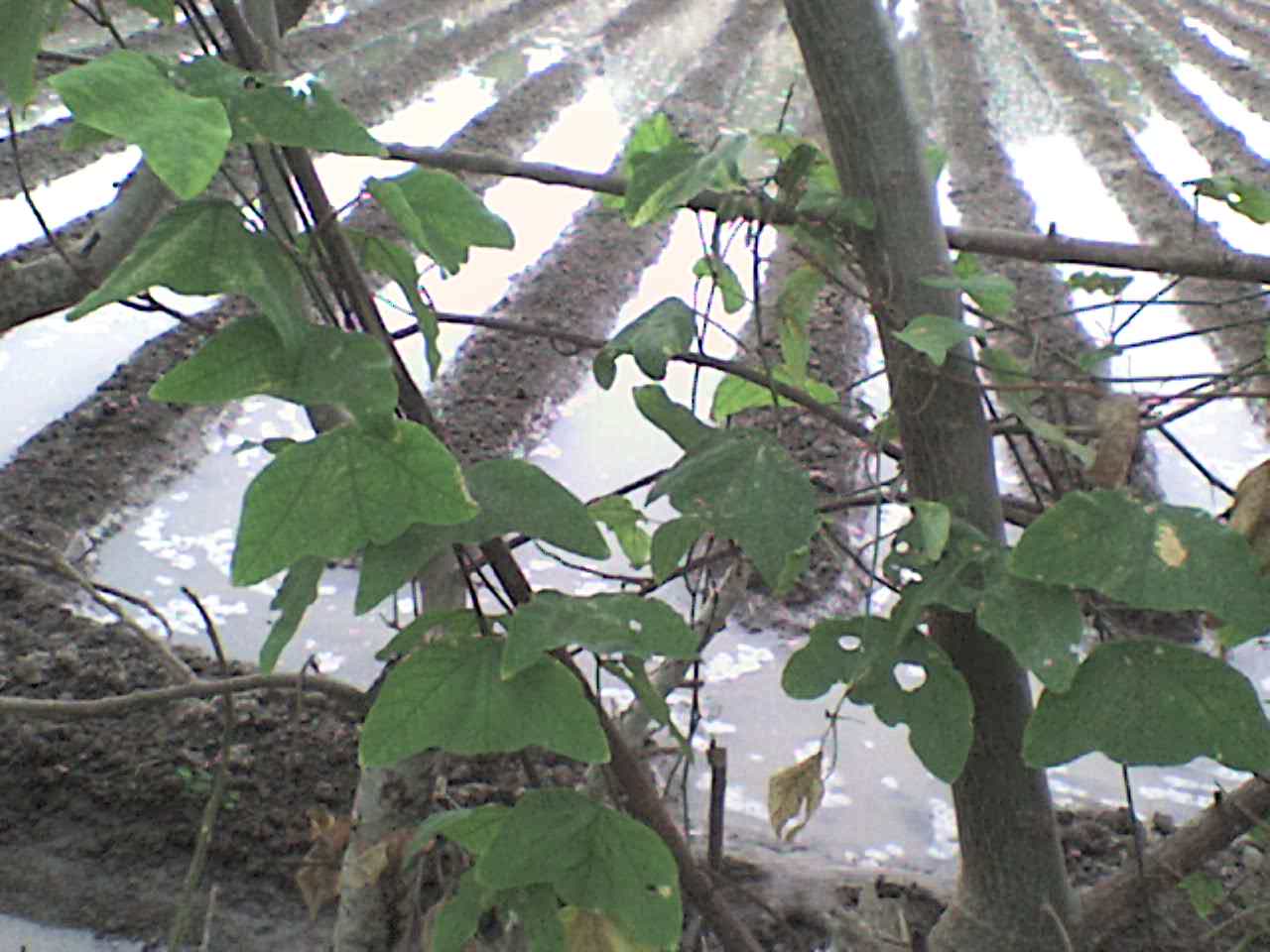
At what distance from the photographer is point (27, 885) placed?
2.20 metres

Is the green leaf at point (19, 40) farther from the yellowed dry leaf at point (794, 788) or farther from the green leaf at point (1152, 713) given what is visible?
the yellowed dry leaf at point (794, 788)

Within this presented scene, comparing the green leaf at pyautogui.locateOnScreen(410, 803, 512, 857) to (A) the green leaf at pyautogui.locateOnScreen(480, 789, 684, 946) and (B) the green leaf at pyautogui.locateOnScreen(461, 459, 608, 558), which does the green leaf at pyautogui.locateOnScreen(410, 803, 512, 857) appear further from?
(B) the green leaf at pyautogui.locateOnScreen(461, 459, 608, 558)

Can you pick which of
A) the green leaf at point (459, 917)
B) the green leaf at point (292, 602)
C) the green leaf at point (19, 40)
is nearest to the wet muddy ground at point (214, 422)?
the green leaf at point (459, 917)

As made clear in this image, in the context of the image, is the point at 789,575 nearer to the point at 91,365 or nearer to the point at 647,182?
the point at 647,182

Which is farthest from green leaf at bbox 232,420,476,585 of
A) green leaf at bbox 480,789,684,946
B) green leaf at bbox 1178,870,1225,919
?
green leaf at bbox 1178,870,1225,919

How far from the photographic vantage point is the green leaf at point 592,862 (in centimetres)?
72

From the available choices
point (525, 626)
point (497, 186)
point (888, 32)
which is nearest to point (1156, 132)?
point (497, 186)

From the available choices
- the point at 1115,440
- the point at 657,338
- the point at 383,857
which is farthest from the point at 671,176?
the point at 383,857

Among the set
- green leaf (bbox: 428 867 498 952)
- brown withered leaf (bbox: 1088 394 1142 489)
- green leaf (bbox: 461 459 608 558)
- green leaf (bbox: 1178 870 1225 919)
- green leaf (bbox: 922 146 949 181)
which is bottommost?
green leaf (bbox: 428 867 498 952)

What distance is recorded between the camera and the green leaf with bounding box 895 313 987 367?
84 centimetres

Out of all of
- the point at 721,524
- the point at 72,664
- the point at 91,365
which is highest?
the point at 91,365

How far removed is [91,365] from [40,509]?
1.09 m

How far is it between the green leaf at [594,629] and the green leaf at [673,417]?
23 centimetres

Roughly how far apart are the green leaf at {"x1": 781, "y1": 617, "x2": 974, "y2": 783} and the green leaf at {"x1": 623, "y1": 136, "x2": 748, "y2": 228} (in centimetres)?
30
